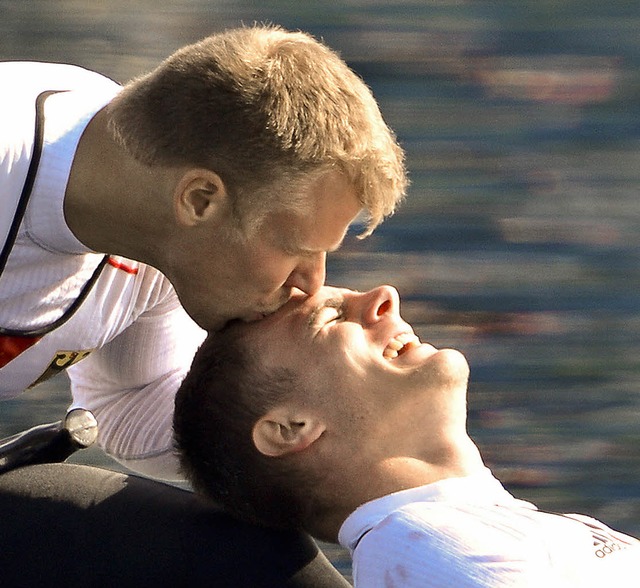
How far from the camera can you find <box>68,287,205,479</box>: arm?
95.2 inches

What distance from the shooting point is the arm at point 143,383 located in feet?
7.93

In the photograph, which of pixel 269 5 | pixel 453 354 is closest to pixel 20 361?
pixel 453 354

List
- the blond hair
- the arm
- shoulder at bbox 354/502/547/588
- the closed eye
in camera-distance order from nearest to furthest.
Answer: shoulder at bbox 354/502/547/588
the blond hair
the closed eye
the arm

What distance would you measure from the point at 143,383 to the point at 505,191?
122 centimetres

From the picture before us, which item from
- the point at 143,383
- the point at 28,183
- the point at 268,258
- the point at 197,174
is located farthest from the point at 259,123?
the point at 143,383

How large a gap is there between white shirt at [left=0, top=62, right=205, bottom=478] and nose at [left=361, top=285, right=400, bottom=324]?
37 centimetres

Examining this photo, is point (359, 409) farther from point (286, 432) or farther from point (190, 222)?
point (190, 222)

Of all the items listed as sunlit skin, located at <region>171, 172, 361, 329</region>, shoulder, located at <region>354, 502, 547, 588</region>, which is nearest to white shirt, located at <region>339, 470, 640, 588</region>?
shoulder, located at <region>354, 502, 547, 588</region>

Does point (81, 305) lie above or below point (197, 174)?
below

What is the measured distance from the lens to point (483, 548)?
5.96 feet

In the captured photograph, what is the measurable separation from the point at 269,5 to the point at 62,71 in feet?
3.70

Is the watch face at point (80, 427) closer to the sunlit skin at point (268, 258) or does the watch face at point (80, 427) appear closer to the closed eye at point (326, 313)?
the sunlit skin at point (268, 258)

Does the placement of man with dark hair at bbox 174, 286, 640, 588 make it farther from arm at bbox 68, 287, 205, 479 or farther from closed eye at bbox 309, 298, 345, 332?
arm at bbox 68, 287, 205, 479

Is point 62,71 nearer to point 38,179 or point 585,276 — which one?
point 38,179
